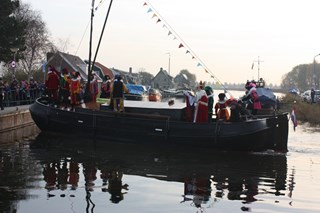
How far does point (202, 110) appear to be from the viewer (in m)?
16.3

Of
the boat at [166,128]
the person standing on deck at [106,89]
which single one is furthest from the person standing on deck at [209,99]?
the person standing on deck at [106,89]

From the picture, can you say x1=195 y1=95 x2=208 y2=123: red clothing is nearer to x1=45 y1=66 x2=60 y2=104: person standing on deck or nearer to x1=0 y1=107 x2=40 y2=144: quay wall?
x1=45 y1=66 x2=60 y2=104: person standing on deck

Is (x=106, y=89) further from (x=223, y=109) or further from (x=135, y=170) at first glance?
(x=135, y=170)

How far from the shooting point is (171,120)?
660 inches

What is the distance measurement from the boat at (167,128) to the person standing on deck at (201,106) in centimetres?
36

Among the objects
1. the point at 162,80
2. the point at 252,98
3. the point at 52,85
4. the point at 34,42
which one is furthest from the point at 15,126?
the point at 162,80

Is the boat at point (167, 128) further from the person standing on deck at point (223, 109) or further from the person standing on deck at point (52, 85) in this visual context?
the person standing on deck at point (52, 85)

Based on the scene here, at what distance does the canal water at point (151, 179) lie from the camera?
921cm

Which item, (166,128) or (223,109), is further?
(223,109)

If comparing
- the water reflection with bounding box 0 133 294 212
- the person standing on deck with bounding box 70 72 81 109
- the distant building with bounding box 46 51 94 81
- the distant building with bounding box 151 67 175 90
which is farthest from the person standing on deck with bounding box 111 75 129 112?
the distant building with bounding box 151 67 175 90

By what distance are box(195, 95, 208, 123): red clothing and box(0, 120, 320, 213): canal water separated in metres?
1.06

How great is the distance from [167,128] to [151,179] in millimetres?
5030

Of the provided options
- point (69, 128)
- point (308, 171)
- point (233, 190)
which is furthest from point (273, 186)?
point (69, 128)

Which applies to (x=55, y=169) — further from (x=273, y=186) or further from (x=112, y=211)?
(x=273, y=186)
